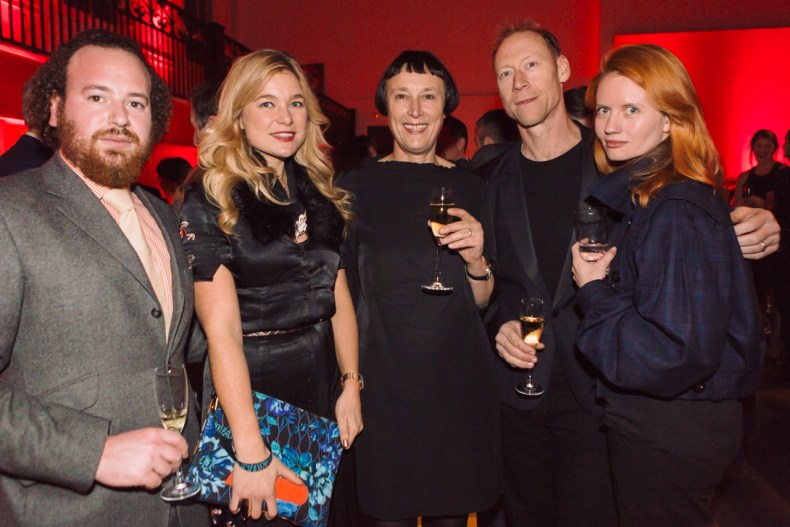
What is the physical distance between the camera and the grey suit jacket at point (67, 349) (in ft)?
4.23

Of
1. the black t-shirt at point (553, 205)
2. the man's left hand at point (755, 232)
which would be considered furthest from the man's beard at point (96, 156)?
the man's left hand at point (755, 232)

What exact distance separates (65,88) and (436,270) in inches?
56.3

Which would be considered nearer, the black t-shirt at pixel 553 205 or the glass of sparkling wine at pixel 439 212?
the glass of sparkling wine at pixel 439 212

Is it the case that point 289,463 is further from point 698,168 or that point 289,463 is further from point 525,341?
point 698,168

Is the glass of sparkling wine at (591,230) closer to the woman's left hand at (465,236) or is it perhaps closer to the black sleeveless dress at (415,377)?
the woman's left hand at (465,236)

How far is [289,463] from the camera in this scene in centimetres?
186

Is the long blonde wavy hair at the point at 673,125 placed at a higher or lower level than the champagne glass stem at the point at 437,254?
higher

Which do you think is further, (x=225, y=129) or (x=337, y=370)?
(x=337, y=370)

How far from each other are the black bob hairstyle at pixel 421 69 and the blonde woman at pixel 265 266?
44 centimetres

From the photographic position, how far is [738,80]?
34.1 ft

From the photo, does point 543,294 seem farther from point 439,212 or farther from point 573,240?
point 439,212

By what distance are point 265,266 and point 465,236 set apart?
0.79 metres

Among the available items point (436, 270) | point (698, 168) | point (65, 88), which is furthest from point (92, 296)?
point (698, 168)

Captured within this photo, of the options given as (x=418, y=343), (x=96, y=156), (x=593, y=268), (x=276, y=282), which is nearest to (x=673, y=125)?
(x=593, y=268)
